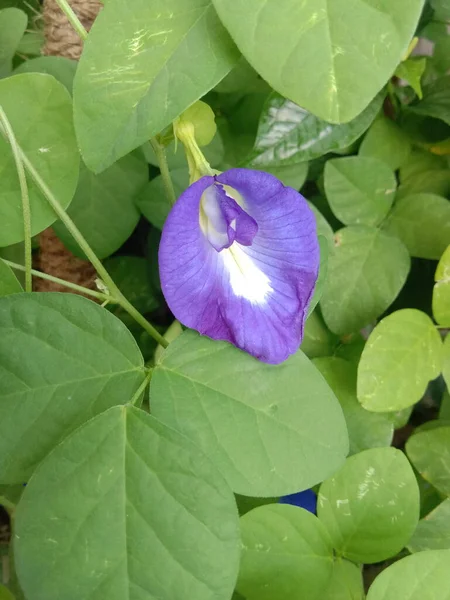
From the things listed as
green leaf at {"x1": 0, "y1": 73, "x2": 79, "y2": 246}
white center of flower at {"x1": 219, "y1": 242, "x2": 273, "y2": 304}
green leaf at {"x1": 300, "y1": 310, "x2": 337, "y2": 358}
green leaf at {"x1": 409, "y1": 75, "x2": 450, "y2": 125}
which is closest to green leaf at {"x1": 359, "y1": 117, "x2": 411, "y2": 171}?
green leaf at {"x1": 409, "y1": 75, "x2": 450, "y2": 125}

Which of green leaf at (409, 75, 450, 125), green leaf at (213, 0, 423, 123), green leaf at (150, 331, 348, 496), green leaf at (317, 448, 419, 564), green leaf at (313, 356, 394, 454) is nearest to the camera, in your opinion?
green leaf at (213, 0, 423, 123)

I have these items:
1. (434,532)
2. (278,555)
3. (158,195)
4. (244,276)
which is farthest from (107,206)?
(434,532)

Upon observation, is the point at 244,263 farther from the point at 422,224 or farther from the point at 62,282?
the point at 422,224

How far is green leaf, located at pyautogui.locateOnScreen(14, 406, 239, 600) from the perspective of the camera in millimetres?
490

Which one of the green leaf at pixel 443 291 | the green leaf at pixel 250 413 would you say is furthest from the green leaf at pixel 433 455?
the green leaf at pixel 250 413

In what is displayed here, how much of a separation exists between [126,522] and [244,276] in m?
0.27

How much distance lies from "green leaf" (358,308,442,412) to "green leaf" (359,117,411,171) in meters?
0.29

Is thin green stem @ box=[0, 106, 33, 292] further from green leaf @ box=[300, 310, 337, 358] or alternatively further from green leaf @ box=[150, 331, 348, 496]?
green leaf @ box=[300, 310, 337, 358]

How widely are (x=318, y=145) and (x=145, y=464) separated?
511 mm

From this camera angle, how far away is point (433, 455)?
31.3 inches

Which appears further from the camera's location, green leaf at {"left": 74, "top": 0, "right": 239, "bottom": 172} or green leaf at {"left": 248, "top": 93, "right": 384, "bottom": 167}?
green leaf at {"left": 248, "top": 93, "right": 384, "bottom": 167}

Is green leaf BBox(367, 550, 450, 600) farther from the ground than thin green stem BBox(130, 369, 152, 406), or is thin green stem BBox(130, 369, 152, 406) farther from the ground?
thin green stem BBox(130, 369, 152, 406)

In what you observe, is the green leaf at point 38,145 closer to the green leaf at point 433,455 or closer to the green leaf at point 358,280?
the green leaf at point 358,280

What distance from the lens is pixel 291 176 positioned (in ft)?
2.77
